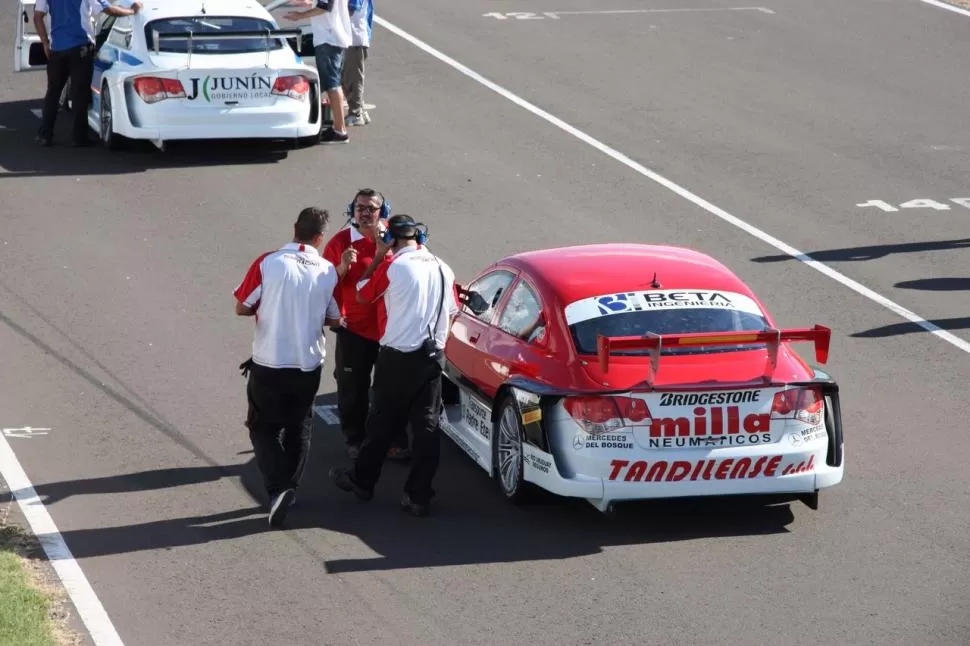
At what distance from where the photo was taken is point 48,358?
1266 cm

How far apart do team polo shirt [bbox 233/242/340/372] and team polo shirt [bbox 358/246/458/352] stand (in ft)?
1.26

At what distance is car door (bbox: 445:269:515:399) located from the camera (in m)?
10.7

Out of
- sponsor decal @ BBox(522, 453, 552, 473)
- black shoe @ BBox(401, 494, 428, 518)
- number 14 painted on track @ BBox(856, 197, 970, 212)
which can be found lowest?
number 14 painted on track @ BBox(856, 197, 970, 212)

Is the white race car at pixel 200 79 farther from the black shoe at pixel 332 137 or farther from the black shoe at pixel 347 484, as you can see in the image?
the black shoe at pixel 347 484

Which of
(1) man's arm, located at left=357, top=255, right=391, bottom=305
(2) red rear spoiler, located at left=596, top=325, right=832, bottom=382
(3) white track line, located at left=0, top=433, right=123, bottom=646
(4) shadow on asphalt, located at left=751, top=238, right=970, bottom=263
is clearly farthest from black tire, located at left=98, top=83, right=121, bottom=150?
(2) red rear spoiler, located at left=596, top=325, right=832, bottom=382

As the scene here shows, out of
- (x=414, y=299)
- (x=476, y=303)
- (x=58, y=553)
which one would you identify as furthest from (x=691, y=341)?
(x=58, y=553)

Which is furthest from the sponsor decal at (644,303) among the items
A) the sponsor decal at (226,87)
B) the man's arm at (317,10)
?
the man's arm at (317,10)

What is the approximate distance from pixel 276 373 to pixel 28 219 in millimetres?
7457

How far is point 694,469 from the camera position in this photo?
934 cm

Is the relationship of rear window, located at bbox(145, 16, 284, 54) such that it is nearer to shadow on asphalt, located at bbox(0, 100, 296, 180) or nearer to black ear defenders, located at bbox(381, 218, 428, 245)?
shadow on asphalt, located at bbox(0, 100, 296, 180)

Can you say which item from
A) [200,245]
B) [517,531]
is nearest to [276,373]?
[517,531]

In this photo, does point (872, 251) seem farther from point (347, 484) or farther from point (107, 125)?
point (107, 125)

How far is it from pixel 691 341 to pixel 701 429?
19.3 inches

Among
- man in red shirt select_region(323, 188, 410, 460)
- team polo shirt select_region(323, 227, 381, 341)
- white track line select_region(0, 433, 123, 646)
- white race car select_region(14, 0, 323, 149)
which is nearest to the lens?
white track line select_region(0, 433, 123, 646)
